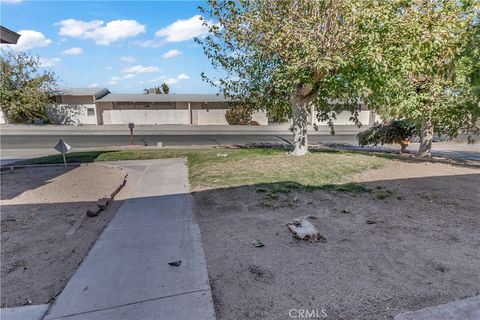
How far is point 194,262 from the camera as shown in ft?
12.7

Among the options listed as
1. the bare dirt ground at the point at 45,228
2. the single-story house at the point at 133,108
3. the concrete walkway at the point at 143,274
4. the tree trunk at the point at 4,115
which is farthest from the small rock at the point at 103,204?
the tree trunk at the point at 4,115

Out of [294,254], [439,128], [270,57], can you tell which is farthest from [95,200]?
[439,128]

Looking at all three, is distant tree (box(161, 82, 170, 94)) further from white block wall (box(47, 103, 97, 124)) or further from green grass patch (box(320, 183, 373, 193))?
green grass patch (box(320, 183, 373, 193))

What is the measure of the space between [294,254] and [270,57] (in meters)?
8.43

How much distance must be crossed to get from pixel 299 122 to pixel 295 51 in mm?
2939

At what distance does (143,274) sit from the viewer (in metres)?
3.64

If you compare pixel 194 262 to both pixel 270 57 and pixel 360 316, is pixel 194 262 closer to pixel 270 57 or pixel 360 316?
pixel 360 316

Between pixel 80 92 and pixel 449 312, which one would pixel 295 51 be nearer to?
pixel 449 312

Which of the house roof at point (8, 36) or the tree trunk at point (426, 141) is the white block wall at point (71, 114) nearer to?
the house roof at point (8, 36)

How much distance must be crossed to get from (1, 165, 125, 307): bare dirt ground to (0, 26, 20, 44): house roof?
11.8 ft

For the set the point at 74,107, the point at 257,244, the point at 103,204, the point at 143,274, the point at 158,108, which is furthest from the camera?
the point at 158,108

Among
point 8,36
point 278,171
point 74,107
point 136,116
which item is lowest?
point 278,171

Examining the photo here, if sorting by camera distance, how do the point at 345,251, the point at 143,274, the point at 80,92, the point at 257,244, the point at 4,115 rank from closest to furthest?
the point at 143,274
the point at 345,251
the point at 257,244
the point at 4,115
the point at 80,92

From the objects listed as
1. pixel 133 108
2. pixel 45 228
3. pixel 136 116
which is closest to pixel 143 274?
pixel 45 228
